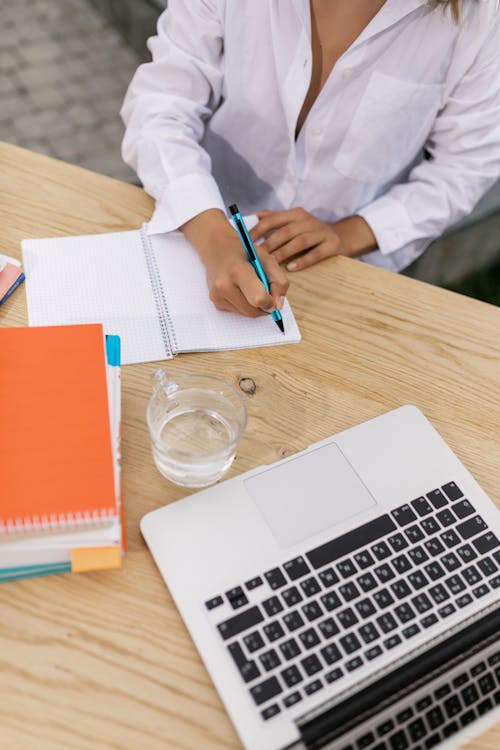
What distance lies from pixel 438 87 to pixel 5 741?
3.27 feet

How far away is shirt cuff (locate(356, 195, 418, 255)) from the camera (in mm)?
1119

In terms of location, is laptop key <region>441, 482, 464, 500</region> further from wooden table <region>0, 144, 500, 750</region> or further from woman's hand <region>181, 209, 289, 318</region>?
woman's hand <region>181, 209, 289, 318</region>

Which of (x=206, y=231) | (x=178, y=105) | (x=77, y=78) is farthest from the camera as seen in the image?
(x=77, y=78)

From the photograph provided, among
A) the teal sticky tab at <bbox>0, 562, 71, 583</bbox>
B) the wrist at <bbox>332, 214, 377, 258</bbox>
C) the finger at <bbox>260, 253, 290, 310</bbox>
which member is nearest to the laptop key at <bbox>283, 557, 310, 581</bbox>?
the teal sticky tab at <bbox>0, 562, 71, 583</bbox>

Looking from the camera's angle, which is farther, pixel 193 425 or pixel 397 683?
pixel 193 425

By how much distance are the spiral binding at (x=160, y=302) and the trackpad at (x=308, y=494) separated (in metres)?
0.19

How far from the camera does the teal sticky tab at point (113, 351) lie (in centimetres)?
74

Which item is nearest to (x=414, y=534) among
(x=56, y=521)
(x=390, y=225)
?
(x=56, y=521)

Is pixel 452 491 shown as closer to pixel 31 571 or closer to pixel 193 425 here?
pixel 193 425

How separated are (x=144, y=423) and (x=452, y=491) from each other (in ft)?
1.10

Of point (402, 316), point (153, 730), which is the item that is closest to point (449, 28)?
point (402, 316)

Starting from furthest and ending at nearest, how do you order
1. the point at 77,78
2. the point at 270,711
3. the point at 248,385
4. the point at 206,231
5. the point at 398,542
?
1. the point at 77,78
2. the point at 206,231
3. the point at 248,385
4. the point at 398,542
5. the point at 270,711

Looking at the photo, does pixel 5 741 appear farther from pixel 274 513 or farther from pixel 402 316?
pixel 402 316

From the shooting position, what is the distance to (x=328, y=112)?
109 cm
